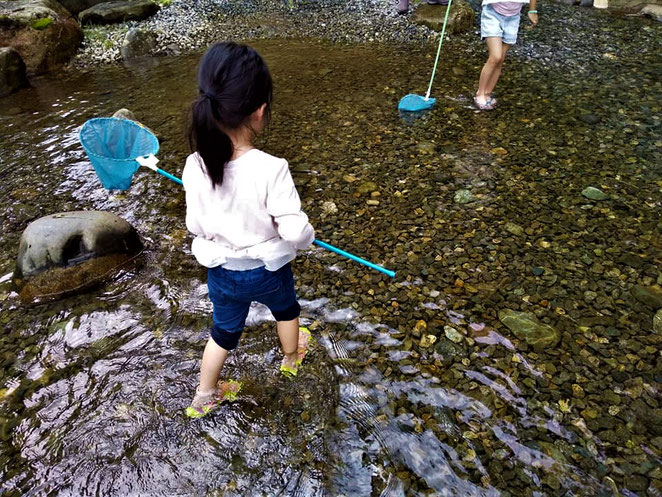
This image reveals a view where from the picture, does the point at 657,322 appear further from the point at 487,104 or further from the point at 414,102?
the point at 414,102

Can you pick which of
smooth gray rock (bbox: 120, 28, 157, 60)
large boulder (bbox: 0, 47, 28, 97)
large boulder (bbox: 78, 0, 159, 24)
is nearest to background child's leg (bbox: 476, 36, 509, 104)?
smooth gray rock (bbox: 120, 28, 157, 60)

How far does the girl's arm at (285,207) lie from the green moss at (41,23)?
28.4 ft

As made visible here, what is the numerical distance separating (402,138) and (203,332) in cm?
312

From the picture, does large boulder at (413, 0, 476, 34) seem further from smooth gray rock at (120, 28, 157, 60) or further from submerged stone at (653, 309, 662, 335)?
submerged stone at (653, 309, 662, 335)

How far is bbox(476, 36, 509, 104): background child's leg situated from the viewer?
17.0 feet

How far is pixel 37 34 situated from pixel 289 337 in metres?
8.43

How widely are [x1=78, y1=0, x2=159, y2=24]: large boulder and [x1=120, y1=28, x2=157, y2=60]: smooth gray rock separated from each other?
5.96 feet

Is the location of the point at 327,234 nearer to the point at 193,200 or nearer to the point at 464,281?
the point at 464,281

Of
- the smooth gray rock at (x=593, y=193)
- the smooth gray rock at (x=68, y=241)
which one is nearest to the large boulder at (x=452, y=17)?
the smooth gray rock at (x=593, y=193)

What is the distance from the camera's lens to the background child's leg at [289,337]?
2.53 metres

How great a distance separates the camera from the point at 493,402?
254cm

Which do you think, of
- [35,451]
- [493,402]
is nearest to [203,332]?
[35,451]

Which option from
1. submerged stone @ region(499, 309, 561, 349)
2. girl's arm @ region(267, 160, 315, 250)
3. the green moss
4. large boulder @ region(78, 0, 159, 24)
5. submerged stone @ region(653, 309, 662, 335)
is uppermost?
girl's arm @ region(267, 160, 315, 250)

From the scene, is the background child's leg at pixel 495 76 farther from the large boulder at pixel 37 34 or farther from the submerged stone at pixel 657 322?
the large boulder at pixel 37 34
